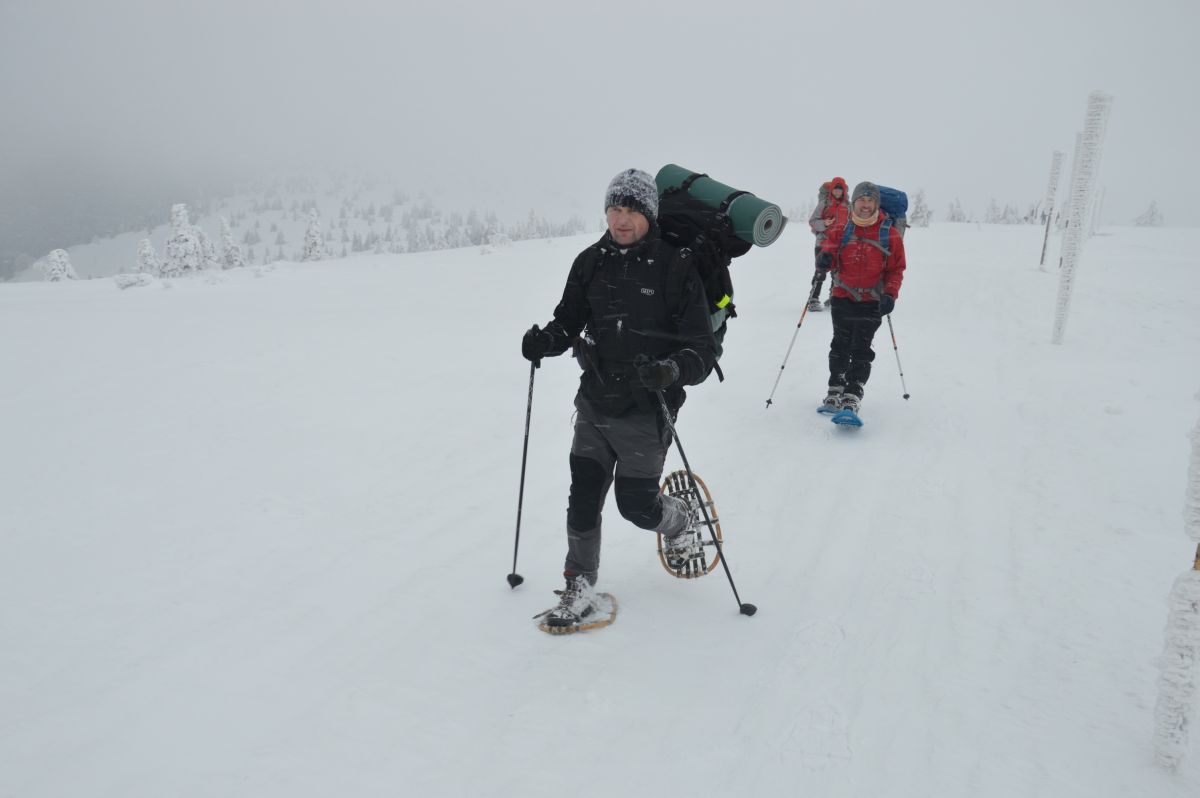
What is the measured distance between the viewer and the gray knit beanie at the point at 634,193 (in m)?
3.84

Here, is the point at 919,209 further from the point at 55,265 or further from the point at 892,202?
the point at 55,265

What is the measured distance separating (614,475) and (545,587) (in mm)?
1093

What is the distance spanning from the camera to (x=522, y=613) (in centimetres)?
441

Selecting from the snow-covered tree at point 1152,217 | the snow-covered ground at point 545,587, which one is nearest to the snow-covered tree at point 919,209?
the snow-covered tree at point 1152,217

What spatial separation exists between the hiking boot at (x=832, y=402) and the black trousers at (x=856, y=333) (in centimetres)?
14

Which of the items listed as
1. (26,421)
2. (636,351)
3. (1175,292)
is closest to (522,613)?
(636,351)

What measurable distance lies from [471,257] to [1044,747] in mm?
23551

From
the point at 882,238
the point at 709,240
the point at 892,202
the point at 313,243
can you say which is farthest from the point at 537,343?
the point at 313,243

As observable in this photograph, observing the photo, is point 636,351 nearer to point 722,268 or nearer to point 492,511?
point 722,268

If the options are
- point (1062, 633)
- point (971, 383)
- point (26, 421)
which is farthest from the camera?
point (971, 383)

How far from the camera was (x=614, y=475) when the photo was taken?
14.1 ft

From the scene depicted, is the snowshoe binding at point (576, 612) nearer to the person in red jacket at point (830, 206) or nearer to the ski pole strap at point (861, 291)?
the ski pole strap at point (861, 291)

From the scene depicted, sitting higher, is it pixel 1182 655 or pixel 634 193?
pixel 634 193

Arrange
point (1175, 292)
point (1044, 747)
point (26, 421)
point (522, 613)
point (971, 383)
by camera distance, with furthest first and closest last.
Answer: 1. point (1175, 292)
2. point (971, 383)
3. point (26, 421)
4. point (522, 613)
5. point (1044, 747)
